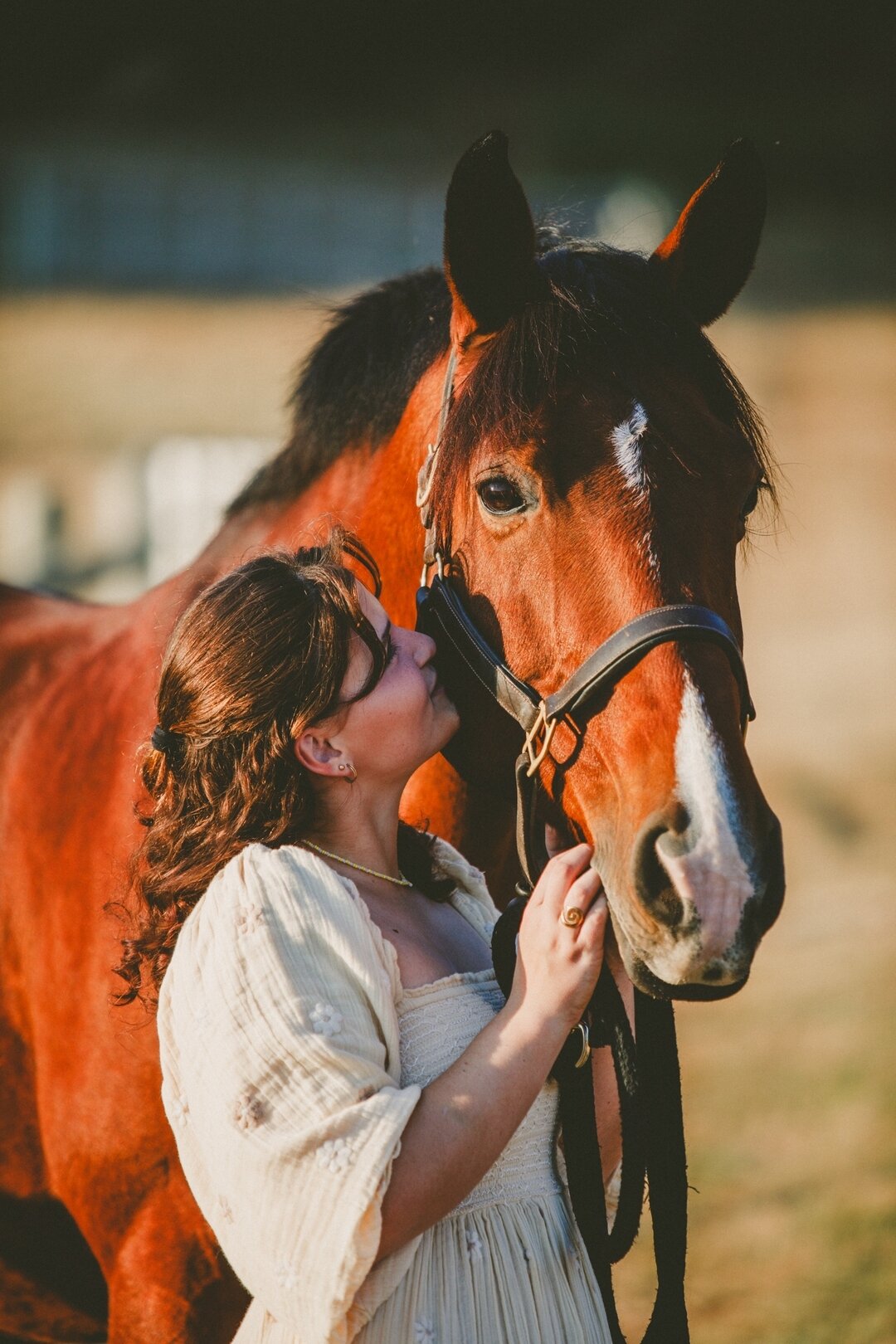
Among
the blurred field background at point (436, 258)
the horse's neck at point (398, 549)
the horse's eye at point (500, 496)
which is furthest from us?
the blurred field background at point (436, 258)

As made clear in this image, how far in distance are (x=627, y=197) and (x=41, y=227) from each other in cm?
833

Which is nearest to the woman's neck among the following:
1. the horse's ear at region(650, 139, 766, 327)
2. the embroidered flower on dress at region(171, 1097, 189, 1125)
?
the embroidered flower on dress at region(171, 1097, 189, 1125)

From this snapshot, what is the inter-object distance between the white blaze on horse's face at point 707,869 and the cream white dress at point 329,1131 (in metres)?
0.34

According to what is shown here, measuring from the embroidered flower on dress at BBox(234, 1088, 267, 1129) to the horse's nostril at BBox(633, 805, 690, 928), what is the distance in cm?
48

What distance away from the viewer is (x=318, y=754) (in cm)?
144

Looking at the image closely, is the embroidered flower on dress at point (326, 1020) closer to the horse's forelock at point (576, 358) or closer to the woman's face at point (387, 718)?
the woman's face at point (387, 718)

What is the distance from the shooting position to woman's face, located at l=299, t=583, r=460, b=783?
4.77 ft

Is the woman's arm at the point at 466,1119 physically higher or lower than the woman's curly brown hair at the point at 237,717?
lower

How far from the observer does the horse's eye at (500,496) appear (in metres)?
1.55

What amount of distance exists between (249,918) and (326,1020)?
0.15m

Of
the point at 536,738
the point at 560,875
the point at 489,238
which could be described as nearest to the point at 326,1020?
the point at 560,875

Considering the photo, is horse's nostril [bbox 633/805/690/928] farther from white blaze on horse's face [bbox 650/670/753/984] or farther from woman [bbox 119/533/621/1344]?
woman [bbox 119/533/621/1344]

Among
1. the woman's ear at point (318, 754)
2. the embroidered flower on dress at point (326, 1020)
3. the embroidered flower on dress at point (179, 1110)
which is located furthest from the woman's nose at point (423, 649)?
the embroidered flower on dress at point (179, 1110)

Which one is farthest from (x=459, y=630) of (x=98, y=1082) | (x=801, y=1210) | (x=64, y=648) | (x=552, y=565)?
(x=801, y=1210)
